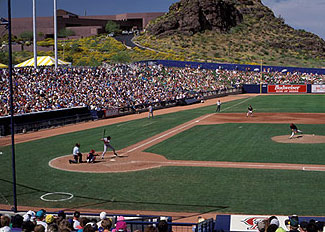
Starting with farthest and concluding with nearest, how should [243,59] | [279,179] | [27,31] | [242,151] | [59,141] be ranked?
[27,31] < [243,59] < [59,141] < [242,151] < [279,179]

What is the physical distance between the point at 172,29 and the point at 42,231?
414ft

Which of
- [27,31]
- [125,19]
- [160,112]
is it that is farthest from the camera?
[125,19]

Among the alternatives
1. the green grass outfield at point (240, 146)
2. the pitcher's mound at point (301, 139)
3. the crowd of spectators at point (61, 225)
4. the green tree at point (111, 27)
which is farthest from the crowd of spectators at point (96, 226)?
the green tree at point (111, 27)

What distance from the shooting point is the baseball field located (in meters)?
16.5

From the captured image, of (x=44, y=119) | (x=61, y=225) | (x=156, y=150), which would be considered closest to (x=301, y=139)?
(x=156, y=150)

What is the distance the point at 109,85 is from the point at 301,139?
29332mm

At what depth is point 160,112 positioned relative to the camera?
5169 centimetres

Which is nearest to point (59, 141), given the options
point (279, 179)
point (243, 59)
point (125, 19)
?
point (279, 179)

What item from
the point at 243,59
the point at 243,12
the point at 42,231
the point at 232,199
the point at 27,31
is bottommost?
the point at 232,199

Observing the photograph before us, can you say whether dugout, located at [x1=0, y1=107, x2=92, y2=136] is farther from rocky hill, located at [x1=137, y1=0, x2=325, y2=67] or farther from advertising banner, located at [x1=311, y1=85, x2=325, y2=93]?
rocky hill, located at [x1=137, y1=0, x2=325, y2=67]

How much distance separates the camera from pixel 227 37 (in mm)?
135250

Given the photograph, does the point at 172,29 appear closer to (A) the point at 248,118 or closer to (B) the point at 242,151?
(A) the point at 248,118

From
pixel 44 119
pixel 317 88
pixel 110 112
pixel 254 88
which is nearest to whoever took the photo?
pixel 44 119

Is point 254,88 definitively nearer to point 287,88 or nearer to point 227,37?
point 287,88
